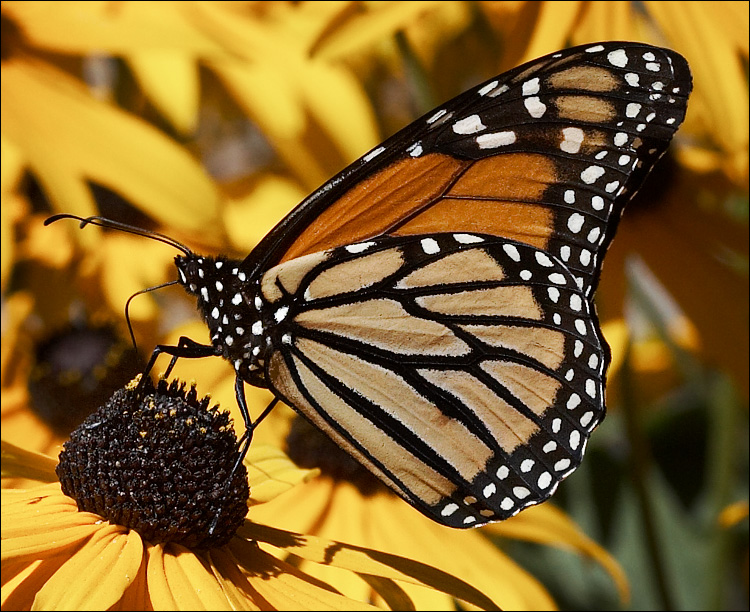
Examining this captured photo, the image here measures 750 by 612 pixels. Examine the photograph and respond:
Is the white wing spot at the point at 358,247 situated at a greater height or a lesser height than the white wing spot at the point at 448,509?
greater

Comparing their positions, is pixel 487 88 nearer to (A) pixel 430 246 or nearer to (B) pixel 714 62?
(A) pixel 430 246

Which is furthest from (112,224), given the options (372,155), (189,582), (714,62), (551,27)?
(714,62)

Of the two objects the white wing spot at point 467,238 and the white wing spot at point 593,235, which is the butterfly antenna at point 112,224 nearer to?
the white wing spot at point 467,238

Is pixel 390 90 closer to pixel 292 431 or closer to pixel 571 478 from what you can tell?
pixel 571 478

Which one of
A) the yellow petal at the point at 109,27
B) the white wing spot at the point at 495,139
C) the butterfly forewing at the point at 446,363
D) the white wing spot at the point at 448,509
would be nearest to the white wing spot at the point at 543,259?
the butterfly forewing at the point at 446,363

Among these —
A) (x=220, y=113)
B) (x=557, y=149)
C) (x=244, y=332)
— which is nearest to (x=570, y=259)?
(x=557, y=149)

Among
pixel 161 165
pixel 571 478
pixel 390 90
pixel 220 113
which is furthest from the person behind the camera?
pixel 390 90

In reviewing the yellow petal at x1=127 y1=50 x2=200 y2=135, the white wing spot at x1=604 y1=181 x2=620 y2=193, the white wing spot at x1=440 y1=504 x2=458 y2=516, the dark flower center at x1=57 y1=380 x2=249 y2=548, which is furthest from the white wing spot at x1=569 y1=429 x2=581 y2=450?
the yellow petal at x1=127 y1=50 x2=200 y2=135
